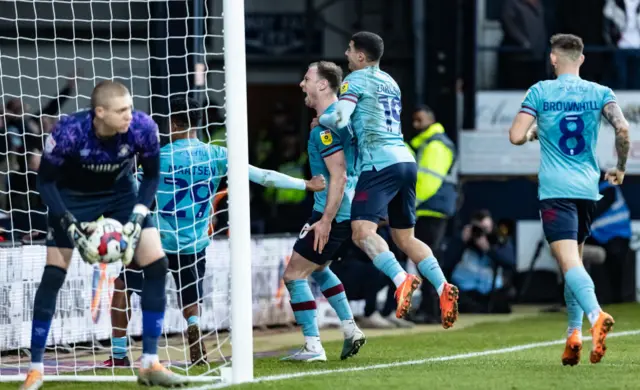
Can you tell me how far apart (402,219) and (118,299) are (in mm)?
2031

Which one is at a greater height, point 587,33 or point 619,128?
point 587,33

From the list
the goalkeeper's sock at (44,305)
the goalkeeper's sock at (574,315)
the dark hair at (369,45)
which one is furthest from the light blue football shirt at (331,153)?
the goalkeeper's sock at (44,305)

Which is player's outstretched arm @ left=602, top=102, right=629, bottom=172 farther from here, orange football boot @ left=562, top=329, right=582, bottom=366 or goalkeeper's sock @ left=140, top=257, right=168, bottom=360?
goalkeeper's sock @ left=140, top=257, right=168, bottom=360

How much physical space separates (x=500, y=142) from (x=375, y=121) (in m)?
8.22

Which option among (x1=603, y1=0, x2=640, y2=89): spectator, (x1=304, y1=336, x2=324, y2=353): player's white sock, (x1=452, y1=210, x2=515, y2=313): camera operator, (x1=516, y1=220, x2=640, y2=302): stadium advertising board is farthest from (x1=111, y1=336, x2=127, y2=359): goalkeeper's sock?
(x1=603, y1=0, x2=640, y2=89): spectator

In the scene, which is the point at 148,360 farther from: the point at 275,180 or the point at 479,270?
the point at 479,270

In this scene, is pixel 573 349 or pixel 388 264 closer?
pixel 573 349

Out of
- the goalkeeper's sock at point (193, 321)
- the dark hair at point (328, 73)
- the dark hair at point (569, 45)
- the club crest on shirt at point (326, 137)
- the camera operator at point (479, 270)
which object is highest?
the dark hair at point (569, 45)

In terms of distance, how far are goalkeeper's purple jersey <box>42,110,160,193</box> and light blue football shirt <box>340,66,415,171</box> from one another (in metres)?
1.98

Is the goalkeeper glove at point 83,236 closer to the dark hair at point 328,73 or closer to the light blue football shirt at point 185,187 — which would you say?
the light blue football shirt at point 185,187

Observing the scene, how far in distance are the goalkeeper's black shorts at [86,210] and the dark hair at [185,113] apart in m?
1.64

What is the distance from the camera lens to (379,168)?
30.6ft

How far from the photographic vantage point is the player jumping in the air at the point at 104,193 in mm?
7605

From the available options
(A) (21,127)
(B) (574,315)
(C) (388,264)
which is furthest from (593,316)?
(A) (21,127)
